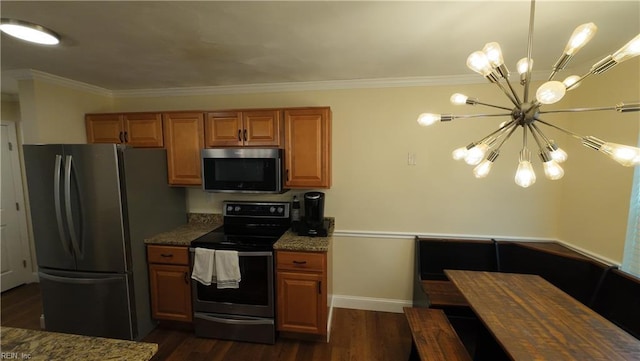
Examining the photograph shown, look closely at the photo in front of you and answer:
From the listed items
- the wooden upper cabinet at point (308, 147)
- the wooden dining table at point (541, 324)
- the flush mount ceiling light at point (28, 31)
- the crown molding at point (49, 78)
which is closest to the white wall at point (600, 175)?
the wooden dining table at point (541, 324)

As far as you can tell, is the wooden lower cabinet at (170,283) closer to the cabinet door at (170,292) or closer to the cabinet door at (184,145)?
the cabinet door at (170,292)

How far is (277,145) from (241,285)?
132cm

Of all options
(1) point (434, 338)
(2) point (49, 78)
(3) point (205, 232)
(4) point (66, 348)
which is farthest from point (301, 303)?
(2) point (49, 78)

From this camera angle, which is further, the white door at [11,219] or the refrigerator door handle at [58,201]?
the white door at [11,219]

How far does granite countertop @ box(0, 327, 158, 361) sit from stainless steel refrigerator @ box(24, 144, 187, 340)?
1.21 m

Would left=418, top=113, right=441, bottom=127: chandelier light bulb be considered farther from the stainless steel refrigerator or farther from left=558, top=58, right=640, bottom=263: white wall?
the stainless steel refrigerator

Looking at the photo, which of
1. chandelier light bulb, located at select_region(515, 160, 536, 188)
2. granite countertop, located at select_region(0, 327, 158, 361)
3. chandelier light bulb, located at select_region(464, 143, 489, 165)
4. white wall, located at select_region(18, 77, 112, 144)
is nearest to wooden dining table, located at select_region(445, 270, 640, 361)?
chandelier light bulb, located at select_region(515, 160, 536, 188)

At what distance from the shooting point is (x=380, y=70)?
93.4 inches

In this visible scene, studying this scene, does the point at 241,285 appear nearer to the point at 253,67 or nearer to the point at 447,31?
the point at 253,67

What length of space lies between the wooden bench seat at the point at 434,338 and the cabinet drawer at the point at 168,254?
6.46 ft

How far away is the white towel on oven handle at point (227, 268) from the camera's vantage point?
7.40 ft

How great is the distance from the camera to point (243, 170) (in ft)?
8.28

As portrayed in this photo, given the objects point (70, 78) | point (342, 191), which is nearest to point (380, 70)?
point (342, 191)

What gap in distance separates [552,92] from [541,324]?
1183 mm
